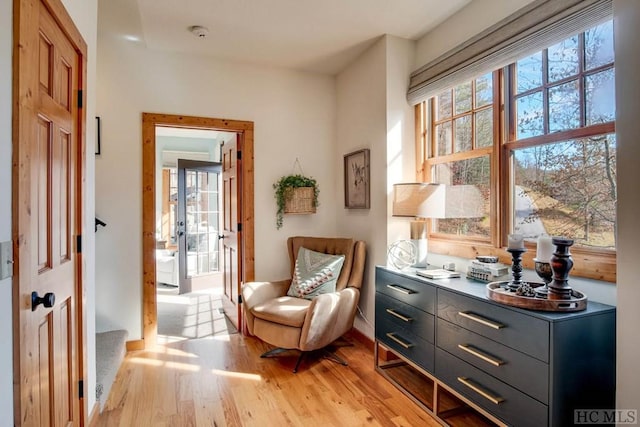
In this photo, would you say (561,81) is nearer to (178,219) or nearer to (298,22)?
(298,22)

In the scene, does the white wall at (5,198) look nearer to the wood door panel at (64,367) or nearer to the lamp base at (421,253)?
the wood door panel at (64,367)

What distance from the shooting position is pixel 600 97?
1.81 meters

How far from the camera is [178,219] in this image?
5.25 metres

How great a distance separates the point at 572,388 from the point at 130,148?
11.1ft

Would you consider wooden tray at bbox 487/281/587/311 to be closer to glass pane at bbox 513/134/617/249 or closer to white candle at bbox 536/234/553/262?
white candle at bbox 536/234/553/262

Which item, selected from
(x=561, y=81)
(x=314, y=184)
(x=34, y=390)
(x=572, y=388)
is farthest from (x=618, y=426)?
(x=314, y=184)

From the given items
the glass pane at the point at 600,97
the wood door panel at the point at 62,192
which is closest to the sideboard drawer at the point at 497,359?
the glass pane at the point at 600,97

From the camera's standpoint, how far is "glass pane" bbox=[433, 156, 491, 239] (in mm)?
2459

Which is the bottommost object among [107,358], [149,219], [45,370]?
[107,358]

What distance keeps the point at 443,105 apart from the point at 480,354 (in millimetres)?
1900

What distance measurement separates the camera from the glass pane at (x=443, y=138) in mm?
2783

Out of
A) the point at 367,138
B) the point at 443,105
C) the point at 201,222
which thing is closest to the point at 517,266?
the point at 443,105

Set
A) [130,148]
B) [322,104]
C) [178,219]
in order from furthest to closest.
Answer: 1. [178,219]
2. [322,104]
3. [130,148]

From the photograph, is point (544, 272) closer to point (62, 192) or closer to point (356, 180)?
point (356, 180)
